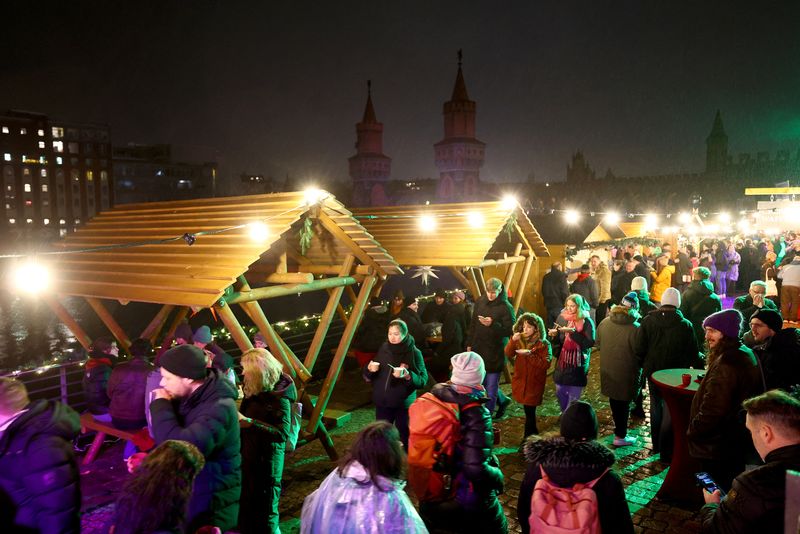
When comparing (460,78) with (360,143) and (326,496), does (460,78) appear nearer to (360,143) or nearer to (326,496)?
(360,143)

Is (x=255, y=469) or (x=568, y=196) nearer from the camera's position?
(x=255, y=469)

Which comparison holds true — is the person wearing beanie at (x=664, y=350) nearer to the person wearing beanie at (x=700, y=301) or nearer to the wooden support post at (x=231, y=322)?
the person wearing beanie at (x=700, y=301)

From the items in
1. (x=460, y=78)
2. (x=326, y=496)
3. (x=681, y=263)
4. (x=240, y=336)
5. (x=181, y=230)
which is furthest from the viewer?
(x=460, y=78)

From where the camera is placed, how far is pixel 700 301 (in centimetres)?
867

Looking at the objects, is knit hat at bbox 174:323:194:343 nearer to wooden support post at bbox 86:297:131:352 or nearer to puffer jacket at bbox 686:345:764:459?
wooden support post at bbox 86:297:131:352

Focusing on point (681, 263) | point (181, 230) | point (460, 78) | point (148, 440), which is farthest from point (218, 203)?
point (460, 78)

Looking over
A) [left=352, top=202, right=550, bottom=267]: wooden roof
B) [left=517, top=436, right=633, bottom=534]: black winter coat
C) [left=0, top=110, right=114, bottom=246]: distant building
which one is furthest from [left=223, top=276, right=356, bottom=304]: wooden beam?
[left=0, top=110, right=114, bottom=246]: distant building

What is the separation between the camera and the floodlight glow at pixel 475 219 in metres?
10.8

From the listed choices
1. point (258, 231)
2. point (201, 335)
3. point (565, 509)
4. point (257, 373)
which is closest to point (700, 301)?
point (258, 231)

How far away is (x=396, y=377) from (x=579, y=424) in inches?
125

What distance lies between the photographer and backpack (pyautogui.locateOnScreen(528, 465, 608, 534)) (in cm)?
278

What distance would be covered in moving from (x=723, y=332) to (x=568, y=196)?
96613mm

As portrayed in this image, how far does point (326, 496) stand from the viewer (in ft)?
9.27

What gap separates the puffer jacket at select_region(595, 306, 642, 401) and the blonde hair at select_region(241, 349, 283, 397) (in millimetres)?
4162
